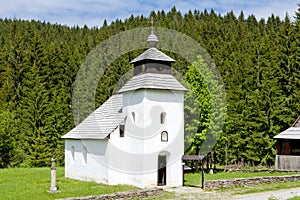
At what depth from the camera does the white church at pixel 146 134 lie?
23.2m

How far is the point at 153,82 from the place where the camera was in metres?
23.6

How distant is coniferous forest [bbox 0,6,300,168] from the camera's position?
3734 centimetres

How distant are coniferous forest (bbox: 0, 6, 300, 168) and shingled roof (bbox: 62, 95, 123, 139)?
724 centimetres

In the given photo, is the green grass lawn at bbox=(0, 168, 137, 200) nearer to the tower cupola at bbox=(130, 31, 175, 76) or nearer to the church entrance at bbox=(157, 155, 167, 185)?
the church entrance at bbox=(157, 155, 167, 185)

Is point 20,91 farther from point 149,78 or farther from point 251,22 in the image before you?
point 251,22

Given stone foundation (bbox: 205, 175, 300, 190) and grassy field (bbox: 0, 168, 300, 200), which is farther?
stone foundation (bbox: 205, 175, 300, 190)

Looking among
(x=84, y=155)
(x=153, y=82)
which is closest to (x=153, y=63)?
(x=153, y=82)

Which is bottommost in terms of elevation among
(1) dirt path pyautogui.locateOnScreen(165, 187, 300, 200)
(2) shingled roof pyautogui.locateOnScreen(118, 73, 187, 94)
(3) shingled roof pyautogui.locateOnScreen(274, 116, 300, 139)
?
(1) dirt path pyautogui.locateOnScreen(165, 187, 300, 200)

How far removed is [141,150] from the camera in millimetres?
23062

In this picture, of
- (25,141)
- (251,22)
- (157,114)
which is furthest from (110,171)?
(251,22)

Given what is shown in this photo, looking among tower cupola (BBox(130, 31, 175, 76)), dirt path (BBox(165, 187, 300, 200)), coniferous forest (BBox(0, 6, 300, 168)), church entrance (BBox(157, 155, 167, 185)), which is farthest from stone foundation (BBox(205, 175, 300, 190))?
coniferous forest (BBox(0, 6, 300, 168))

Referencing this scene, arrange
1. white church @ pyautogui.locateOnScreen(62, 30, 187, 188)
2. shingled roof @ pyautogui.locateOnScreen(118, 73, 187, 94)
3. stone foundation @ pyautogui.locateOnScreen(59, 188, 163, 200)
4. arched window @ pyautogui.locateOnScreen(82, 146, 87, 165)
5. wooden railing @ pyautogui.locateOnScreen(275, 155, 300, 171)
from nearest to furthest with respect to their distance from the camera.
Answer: stone foundation @ pyautogui.locateOnScreen(59, 188, 163, 200) → white church @ pyautogui.locateOnScreen(62, 30, 187, 188) → shingled roof @ pyautogui.locateOnScreen(118, 73, 187, 94) → arched window @ pyautogui.locateOnScreen(82, 146, 87, 165) → wooden railing @ pyautogui.locateOnScreen(275, 155, 300, 171)

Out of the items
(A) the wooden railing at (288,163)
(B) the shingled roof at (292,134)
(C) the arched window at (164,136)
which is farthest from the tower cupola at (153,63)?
(A) the wooden railing at (288,163)

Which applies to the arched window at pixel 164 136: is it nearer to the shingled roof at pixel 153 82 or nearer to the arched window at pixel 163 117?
the arched window at pixel 163 117
